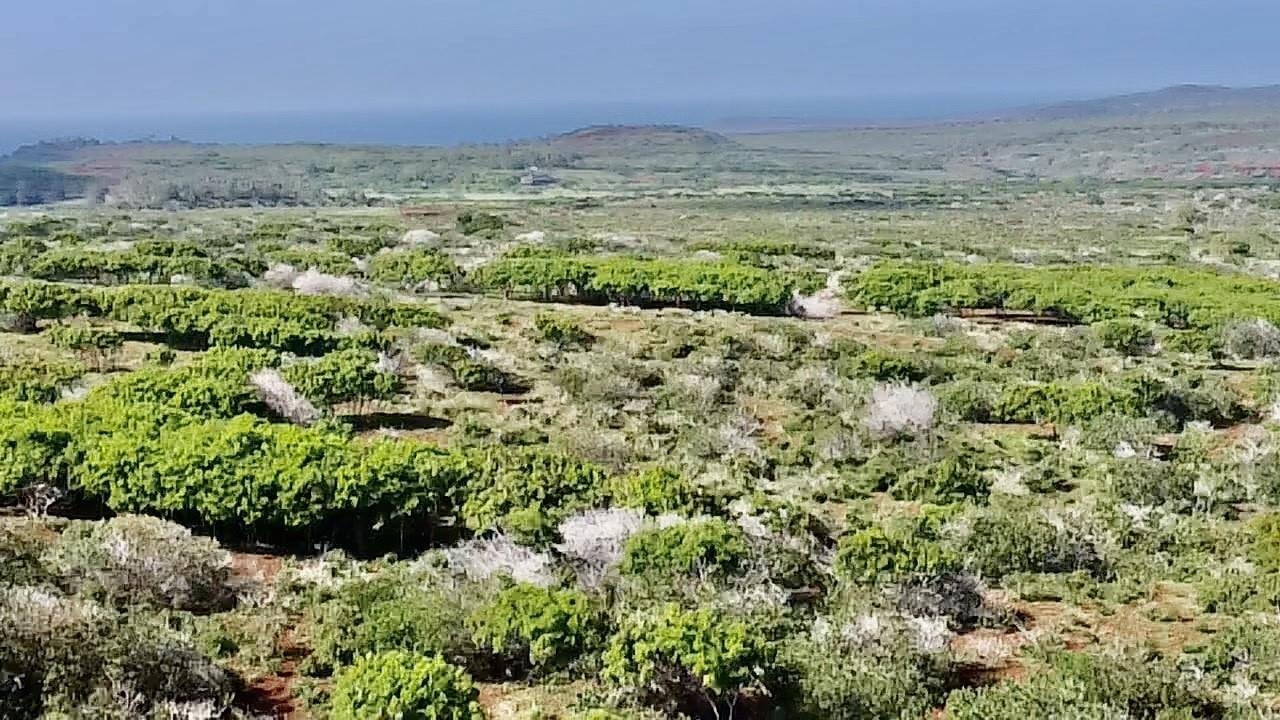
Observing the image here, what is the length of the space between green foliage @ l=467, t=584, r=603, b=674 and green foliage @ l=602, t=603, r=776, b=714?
611 mm

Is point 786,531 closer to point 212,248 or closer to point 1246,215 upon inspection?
point 212,248

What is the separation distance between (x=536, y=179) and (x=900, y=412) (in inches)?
6309

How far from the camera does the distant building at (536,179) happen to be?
17539 cm

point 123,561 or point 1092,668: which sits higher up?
point 123,561

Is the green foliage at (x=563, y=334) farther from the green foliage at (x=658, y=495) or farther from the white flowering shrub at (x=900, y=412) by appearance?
the green foliage at (x=658, y=495)

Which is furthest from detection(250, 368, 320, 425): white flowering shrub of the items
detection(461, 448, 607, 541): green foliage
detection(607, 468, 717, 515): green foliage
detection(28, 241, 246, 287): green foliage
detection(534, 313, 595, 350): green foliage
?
detection(28, 241, 246, 287): green foliage

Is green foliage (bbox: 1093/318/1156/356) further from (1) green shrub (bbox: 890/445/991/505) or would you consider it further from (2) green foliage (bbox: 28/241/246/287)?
(2) green foliage (bbox: 28/241/246/287)

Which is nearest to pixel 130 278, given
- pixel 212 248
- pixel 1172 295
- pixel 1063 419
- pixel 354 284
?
pixel 354 284

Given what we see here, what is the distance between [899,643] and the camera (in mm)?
13492

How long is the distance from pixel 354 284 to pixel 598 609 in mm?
28421

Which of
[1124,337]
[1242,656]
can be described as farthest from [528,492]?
[1124,337]

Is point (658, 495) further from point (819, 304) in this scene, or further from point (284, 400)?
point (819, 304)

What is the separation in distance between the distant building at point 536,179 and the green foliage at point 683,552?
524ft

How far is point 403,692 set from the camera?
1110 cm
